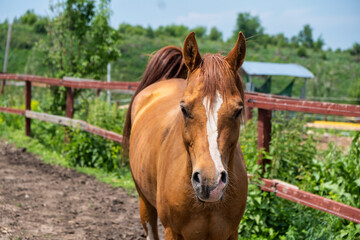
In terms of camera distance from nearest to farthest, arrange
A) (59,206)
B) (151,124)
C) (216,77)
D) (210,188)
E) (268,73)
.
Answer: (210,188) < (216,77) < (151,124) < (59,206) < (268,73)

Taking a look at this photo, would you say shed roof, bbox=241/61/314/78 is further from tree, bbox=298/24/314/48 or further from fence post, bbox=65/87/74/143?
tree, bbox=298/24/314/48

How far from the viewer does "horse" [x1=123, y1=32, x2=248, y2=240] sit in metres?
1.98

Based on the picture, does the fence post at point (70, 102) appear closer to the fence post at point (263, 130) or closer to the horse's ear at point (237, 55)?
the fence post at point (263, 130)

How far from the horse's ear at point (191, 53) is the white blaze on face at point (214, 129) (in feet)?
1.07

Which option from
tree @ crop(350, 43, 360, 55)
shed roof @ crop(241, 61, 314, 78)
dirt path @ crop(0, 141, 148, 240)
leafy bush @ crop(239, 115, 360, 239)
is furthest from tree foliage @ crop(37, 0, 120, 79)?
tree @ crop(350, 43, 360, 55)

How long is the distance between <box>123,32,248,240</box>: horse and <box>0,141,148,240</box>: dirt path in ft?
4.59

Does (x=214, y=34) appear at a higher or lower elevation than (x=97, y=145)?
higher

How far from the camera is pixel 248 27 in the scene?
10680mm

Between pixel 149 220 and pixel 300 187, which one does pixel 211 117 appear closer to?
pixel 149 220

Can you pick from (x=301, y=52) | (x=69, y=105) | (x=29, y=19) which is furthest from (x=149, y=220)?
(x=29, y=19)

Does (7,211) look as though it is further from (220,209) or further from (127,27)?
(127,27)

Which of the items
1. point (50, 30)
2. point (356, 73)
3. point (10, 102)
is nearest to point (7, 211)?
point (50, 30)

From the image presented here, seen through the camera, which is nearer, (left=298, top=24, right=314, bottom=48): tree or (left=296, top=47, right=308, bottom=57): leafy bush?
(left=296, top=47, right=308, bottom=57): leafy bush

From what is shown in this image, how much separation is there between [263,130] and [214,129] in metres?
2.05
